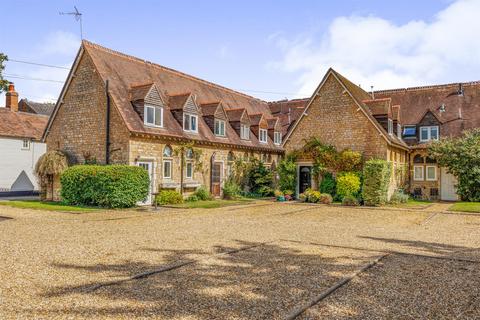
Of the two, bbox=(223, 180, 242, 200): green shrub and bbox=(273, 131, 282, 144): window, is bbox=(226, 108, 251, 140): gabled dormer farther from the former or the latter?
bbox=(273, 131, 282, 144): window

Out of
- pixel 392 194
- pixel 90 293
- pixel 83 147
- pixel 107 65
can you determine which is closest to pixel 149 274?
pixel 90 293

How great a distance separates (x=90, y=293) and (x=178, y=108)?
1988cm

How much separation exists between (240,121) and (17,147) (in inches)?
801

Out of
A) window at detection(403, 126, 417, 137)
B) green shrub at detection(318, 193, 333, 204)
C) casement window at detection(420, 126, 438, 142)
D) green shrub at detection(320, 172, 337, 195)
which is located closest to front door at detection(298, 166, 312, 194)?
green shrub at detection(320, 172, 337, 195)

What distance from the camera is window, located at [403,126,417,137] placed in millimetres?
30867

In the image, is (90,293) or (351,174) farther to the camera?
(351,174)

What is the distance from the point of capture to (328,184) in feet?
87.0

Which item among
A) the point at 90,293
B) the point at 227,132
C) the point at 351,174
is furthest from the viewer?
the point at 227,132

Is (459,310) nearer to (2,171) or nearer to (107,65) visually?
(107,65)

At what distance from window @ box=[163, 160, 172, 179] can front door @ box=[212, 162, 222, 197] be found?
13.8 feet

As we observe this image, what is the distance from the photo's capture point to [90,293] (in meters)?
6.64

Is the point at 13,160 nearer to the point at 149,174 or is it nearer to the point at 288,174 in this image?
the point at 149,174

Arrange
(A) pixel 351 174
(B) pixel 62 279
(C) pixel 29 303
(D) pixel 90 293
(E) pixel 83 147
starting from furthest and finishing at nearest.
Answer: (A) pixel 351 174 < (E) pixel 83 147 < (B) pixel 62 279 < (D) pixel 90 293 < (C) pixel 29 303

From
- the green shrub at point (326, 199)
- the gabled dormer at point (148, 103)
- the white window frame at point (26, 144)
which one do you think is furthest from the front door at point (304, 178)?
the white window frame at point (26, 144)
